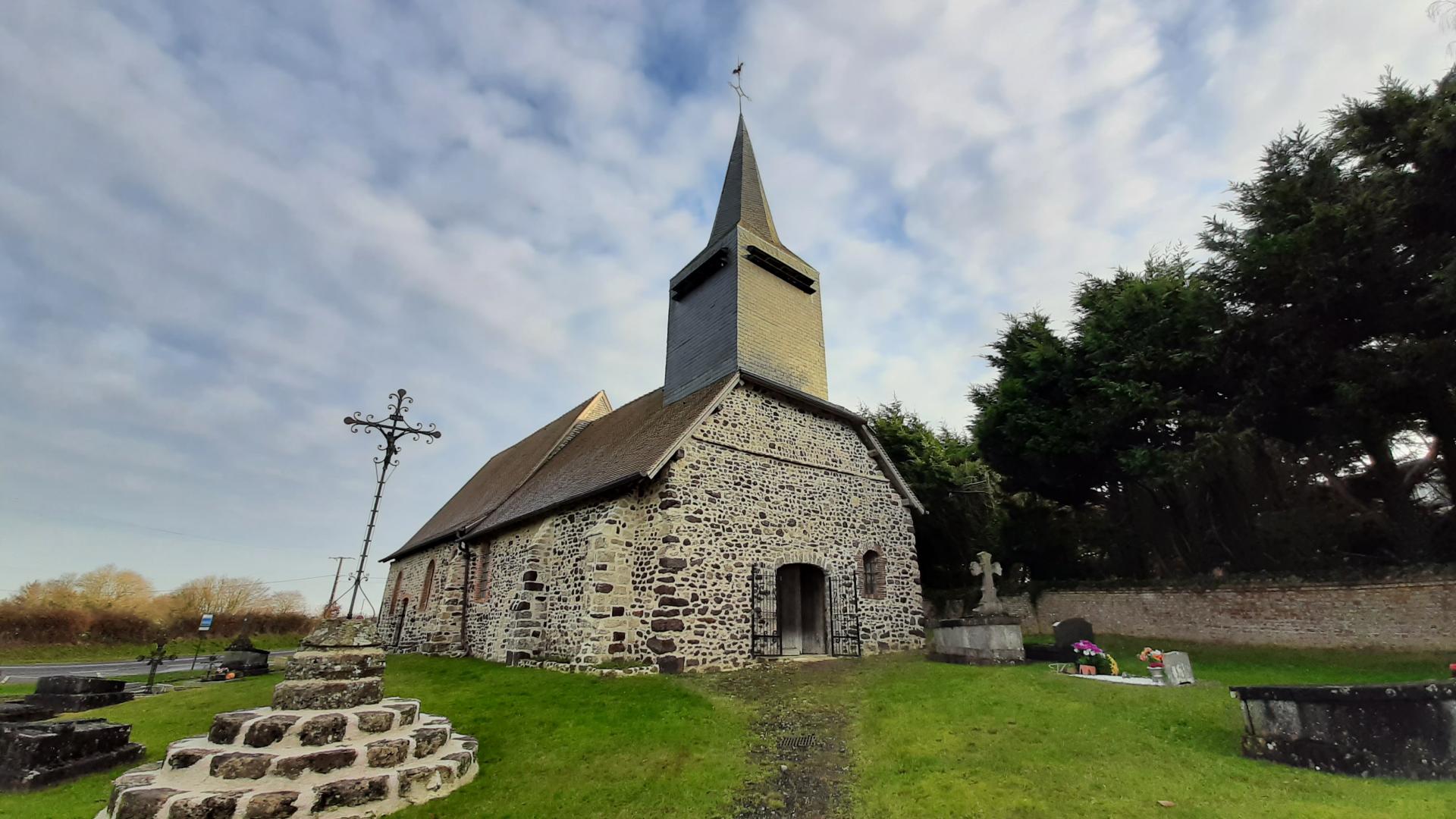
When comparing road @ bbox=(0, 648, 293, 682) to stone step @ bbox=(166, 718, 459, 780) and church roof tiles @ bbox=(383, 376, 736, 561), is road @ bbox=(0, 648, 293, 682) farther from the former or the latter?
stone step @ bbox=(166, 718, 459, 780)

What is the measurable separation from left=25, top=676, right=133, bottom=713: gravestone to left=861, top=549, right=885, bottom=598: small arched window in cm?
1272

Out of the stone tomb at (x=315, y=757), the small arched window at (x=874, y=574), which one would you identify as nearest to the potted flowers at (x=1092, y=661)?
the small arched window at (x=874, y=574)

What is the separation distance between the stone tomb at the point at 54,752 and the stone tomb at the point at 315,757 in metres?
1.53

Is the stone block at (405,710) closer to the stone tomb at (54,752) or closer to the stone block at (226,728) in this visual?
the stone block at (226,728)

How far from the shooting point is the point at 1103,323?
14.2 metres

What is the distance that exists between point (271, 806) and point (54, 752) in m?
3.26

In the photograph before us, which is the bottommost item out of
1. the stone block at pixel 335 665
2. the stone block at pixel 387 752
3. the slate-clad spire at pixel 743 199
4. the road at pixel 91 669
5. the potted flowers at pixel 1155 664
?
the road at pixel 91 669

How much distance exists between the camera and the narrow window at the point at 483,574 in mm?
14188

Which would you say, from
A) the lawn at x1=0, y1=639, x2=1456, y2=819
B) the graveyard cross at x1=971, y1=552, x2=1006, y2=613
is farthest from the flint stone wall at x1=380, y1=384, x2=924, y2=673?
the graveyard cross at x1=971, y1=552, x2=1006, y2=613

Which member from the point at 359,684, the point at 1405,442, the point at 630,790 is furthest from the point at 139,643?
the point at 1405,442

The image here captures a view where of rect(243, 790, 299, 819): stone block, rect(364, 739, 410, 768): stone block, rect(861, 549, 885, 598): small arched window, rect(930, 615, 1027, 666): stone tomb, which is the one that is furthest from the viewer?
rect(861, 549, 885, 598): small arched window

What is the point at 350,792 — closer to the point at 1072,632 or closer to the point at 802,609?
the point at 802,609

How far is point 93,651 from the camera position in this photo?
24312mm

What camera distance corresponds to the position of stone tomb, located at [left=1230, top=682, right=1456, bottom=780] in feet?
14.3
